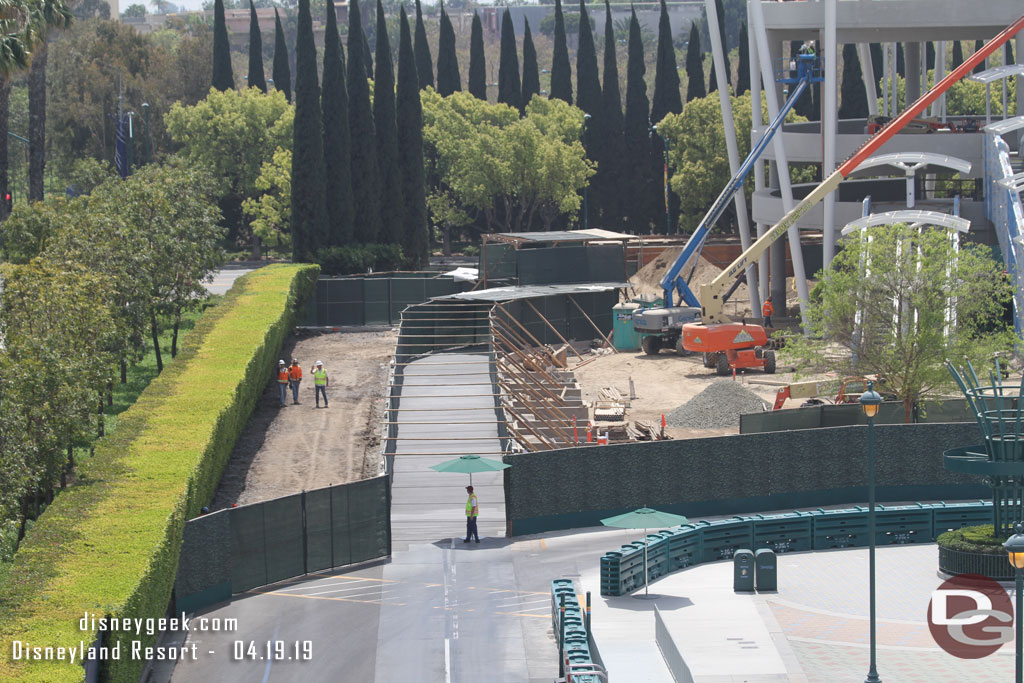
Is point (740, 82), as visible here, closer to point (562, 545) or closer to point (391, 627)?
point (562, 545)

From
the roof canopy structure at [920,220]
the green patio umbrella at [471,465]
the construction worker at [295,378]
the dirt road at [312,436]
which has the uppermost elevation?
the roof canopy structure at [920,220]

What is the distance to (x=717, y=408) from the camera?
44.5 m

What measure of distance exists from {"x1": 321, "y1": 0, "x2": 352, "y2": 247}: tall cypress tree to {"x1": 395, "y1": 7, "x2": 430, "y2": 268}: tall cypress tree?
461cm

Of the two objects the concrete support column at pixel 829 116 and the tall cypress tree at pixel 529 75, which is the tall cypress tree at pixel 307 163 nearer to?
the concrete support column at pixel 829 116

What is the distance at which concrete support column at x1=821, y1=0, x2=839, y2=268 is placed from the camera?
59688 mm

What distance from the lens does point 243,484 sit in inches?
1496

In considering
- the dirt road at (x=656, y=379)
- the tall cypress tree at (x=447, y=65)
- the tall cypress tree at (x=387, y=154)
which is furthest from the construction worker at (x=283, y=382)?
the tall cypress tree at (x=447, y=65)

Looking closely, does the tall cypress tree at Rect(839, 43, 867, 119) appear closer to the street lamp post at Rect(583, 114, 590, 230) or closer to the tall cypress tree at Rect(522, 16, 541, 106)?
the street lamp post at Rect(583, 114, 590, 230)

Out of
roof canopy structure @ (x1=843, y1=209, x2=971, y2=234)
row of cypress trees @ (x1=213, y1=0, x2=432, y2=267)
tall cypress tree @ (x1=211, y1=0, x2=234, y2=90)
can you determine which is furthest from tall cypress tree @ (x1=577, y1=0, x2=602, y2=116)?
roof canopy structure @ (x1=843, y1=209, x2=971, y2=234)

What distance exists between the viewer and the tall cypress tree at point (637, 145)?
10119 cm

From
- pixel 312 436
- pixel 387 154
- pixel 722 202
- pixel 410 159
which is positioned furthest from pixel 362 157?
pixel 312 436

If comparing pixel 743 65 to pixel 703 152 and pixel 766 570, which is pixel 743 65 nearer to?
pixel 703 152

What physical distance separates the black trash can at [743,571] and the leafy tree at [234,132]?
68.4 m

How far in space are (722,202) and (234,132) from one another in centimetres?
4461
